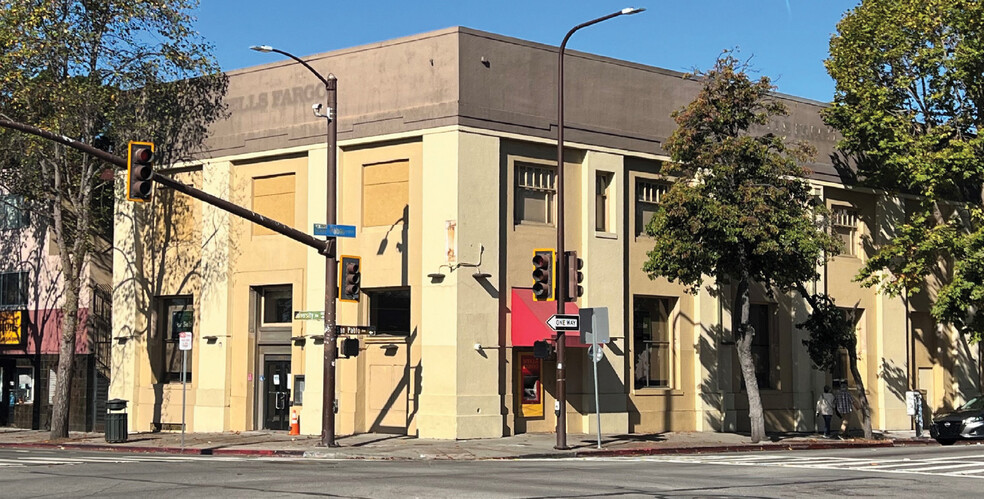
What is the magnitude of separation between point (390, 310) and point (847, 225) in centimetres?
1729

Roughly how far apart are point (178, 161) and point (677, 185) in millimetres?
15773

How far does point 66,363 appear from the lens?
3403cm

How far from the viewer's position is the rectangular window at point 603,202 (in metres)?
34.2

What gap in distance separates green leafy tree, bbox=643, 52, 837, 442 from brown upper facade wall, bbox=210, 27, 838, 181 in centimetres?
331

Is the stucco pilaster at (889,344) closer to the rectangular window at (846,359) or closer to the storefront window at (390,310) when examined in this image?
the rectangular window at (846,359)


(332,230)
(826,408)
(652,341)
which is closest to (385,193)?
(332,230)

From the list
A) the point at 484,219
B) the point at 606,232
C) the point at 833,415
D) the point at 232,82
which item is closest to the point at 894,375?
the point at 833,415

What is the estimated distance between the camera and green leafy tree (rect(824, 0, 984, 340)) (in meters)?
34.3

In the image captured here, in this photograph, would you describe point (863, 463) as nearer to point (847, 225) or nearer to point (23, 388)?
point (847, 225)

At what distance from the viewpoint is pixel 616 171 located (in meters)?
34.3

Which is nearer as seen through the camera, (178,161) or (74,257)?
(74,257)

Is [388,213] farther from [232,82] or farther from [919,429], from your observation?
[919,429]

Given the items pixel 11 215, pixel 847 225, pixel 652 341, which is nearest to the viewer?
pixel 652 341

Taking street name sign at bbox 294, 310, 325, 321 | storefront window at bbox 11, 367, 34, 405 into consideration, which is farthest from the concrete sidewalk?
storefront window at bbox 11, 367, 34, 405
